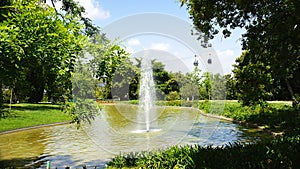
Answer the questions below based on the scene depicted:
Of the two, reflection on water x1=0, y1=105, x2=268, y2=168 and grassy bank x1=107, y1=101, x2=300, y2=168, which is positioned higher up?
grassy bank x1=107, y1=101, x2=300, y2=168

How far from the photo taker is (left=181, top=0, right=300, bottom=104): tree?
11500mm

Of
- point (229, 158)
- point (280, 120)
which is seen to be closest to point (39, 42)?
point (229, 158)

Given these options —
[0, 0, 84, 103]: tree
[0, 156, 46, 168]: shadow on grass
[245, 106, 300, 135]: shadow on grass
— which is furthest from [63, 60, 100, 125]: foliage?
[245, 106, 300, 135]: shadow on grass

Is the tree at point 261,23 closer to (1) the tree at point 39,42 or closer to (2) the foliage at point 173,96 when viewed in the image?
(1) the tree at point 39,42

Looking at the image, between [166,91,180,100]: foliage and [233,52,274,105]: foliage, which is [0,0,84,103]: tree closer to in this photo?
[233,52,274,105]: foliage

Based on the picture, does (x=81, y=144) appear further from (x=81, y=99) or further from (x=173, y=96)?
(x=173, y=96)

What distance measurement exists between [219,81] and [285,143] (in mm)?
38205

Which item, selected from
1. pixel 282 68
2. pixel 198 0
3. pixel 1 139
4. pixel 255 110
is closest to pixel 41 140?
pixel 1 139

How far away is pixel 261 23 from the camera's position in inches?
491

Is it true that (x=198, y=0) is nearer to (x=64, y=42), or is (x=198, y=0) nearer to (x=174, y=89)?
(x=64, y=42)

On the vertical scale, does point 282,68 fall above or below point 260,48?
below

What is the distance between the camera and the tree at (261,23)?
11500 mm

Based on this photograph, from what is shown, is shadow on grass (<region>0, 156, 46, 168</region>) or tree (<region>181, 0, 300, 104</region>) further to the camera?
tree (<region>181, 0, 300, 104</region>)

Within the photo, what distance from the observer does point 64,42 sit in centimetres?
449
